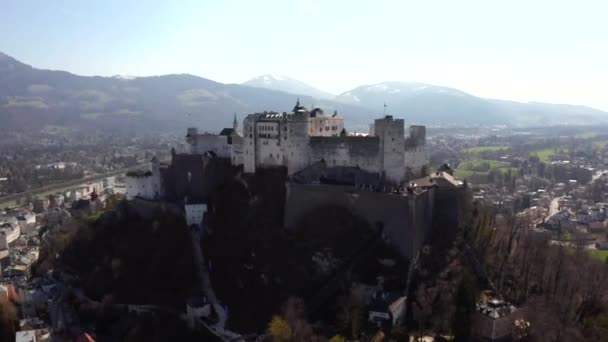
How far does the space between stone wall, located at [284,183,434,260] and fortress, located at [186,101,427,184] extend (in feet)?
10.5

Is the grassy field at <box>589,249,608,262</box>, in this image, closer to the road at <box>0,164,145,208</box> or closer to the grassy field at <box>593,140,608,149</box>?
the road at <box>0,164,145,208</box>

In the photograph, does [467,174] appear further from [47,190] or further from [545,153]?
[47,190]

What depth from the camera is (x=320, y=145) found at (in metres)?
42.5

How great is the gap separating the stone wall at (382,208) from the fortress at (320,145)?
322 cm

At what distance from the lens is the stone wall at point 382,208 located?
1416 inches

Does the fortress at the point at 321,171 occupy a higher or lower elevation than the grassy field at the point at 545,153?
higher

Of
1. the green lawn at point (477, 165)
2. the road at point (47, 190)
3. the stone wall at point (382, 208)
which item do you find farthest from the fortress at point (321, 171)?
the green lawn at point (477, 165)

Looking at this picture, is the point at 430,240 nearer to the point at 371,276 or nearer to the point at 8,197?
the point at 371,276

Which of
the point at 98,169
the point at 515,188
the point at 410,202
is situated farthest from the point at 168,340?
the point at 98,169

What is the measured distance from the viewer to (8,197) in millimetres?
96562

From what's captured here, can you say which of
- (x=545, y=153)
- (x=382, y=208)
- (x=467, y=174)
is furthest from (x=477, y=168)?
(x=382, y=208)

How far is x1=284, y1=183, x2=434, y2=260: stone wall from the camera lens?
3597 centimetres

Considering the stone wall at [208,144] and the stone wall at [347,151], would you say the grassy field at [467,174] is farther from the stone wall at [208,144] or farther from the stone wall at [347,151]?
the stone wall at [347,151]

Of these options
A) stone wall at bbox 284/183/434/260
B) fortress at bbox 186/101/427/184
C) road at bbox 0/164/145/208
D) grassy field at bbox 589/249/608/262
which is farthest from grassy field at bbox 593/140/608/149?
stone wall at bbox 284/183/434/260
